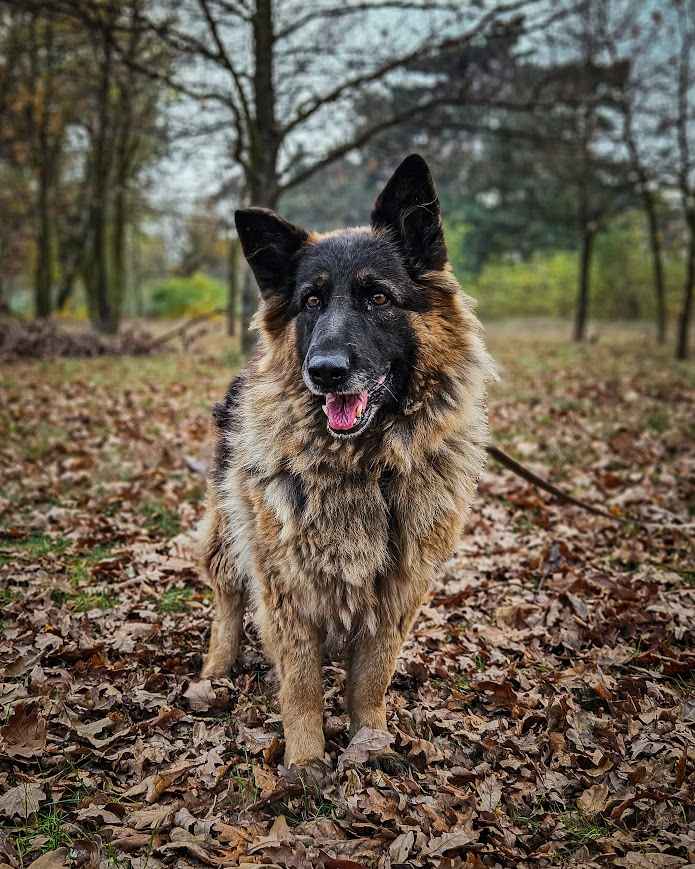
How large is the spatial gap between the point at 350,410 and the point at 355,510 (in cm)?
46

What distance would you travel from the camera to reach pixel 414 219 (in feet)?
10.2

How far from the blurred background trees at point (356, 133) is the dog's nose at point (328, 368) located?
9343mm

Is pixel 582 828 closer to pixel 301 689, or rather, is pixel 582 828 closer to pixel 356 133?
pixel 301 689

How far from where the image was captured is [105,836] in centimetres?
241

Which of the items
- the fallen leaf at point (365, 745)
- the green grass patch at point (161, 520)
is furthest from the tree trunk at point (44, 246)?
the fallen leaf at point (365, 745)

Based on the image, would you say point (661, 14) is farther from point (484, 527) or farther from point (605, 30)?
point (484, 527)

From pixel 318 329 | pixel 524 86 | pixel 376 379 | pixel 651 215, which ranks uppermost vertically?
pixel 524 86

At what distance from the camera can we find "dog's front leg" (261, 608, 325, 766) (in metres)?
2.84

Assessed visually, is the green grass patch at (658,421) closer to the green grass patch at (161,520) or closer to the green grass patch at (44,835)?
the green grass patch at (161,520)

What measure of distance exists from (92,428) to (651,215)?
18.2 metres

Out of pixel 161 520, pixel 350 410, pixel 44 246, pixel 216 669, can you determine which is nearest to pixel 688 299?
pixel 161 520

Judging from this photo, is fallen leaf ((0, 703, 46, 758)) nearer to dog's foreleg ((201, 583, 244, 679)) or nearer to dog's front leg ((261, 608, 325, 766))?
dog's foreleg ((201, 583, 244, 679))

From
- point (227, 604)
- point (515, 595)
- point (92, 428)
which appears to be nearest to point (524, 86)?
point (92, 428)

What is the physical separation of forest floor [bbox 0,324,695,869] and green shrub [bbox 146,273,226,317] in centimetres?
2619
